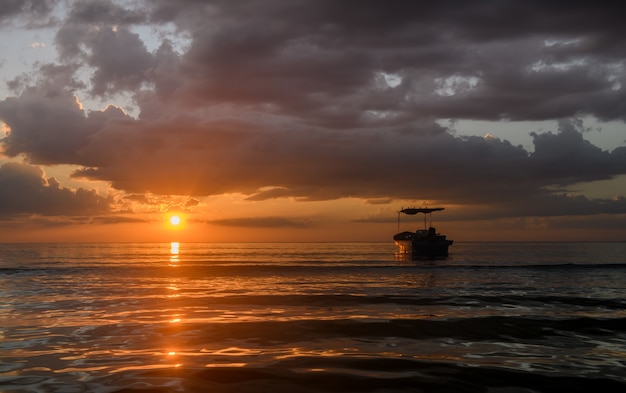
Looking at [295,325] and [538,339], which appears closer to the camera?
[538,339]

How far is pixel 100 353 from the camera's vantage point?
1442 centimetres

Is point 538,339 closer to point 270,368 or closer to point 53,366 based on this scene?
point 270,368

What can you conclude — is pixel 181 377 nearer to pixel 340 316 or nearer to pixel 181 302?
pixel 340 316

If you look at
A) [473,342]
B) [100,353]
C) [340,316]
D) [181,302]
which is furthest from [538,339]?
[181,302]

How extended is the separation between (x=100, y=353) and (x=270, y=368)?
5265mm

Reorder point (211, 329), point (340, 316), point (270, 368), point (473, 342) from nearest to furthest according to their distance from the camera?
point (270, 368) → point (473, 342) → point (211, 329) → point (340, 316)

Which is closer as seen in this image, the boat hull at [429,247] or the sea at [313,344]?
the sea at [313,344]

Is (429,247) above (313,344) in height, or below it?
below

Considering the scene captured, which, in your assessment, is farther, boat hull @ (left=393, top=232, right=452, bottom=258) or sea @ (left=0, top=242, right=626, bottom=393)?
boat hull @ (left=393, top=232, right=452, bottom=258)

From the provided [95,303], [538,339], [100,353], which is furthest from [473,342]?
[95,303]

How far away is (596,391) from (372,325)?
9.51 meters

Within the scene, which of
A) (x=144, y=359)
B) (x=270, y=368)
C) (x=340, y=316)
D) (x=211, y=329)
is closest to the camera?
(x=270, y=368)

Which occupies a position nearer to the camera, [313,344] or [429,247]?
[313,344]

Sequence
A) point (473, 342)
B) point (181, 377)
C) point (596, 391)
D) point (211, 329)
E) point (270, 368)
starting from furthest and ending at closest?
1. point (211, 329)
2. point (473, 342)
3. point (270, 368)
4. point (181, 377)
5. point (596, 391)
